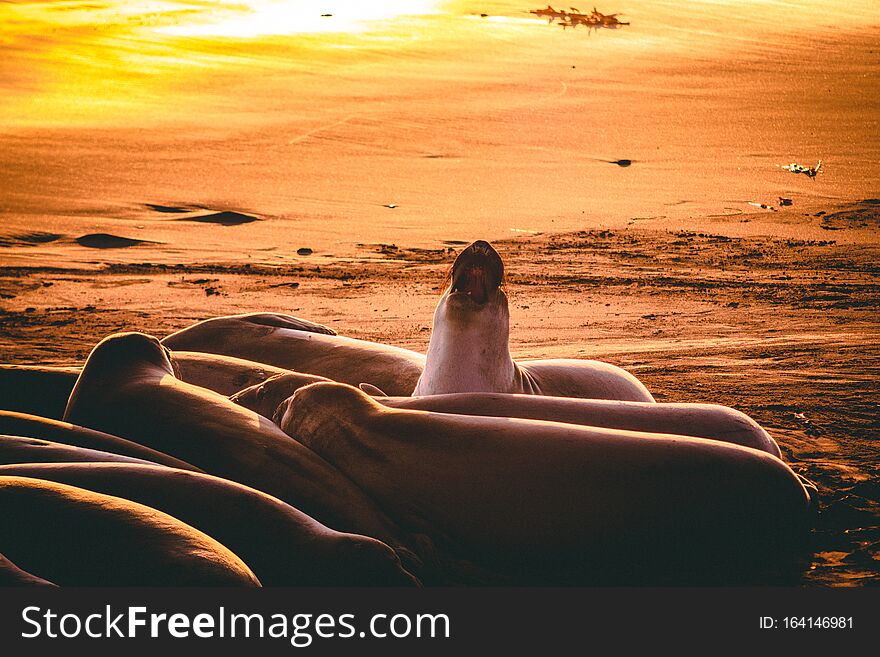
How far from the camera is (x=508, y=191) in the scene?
48.9 ft

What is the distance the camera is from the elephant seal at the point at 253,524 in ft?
11.1

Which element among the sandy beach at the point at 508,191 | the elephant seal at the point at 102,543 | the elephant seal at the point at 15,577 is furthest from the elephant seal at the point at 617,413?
the elephant seal at the point at 15,577

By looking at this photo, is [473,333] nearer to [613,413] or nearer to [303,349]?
[613,413]

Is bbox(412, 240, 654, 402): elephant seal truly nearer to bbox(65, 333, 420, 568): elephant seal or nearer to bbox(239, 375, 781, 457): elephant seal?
bbox(239, 375, 781, 457): elephant seal

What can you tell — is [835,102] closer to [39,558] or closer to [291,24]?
[291,24]

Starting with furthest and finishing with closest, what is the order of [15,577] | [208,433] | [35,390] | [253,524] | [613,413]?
[35,390] → [613,413] → [208,433] → [253,524] → [15,577]

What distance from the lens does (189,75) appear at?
21766mm

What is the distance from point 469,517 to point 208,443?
1019 mm

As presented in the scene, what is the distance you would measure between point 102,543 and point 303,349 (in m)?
3.16

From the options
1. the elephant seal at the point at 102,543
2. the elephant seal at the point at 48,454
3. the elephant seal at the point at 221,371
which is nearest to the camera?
the elephant seal at the point at 102,543

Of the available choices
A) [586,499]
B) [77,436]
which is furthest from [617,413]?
[77,436]

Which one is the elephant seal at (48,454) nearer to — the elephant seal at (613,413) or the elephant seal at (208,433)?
the elephant seal at (208,433)

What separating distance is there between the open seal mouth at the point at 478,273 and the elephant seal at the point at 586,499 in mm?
1076

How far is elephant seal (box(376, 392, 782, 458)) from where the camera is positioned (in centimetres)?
445
